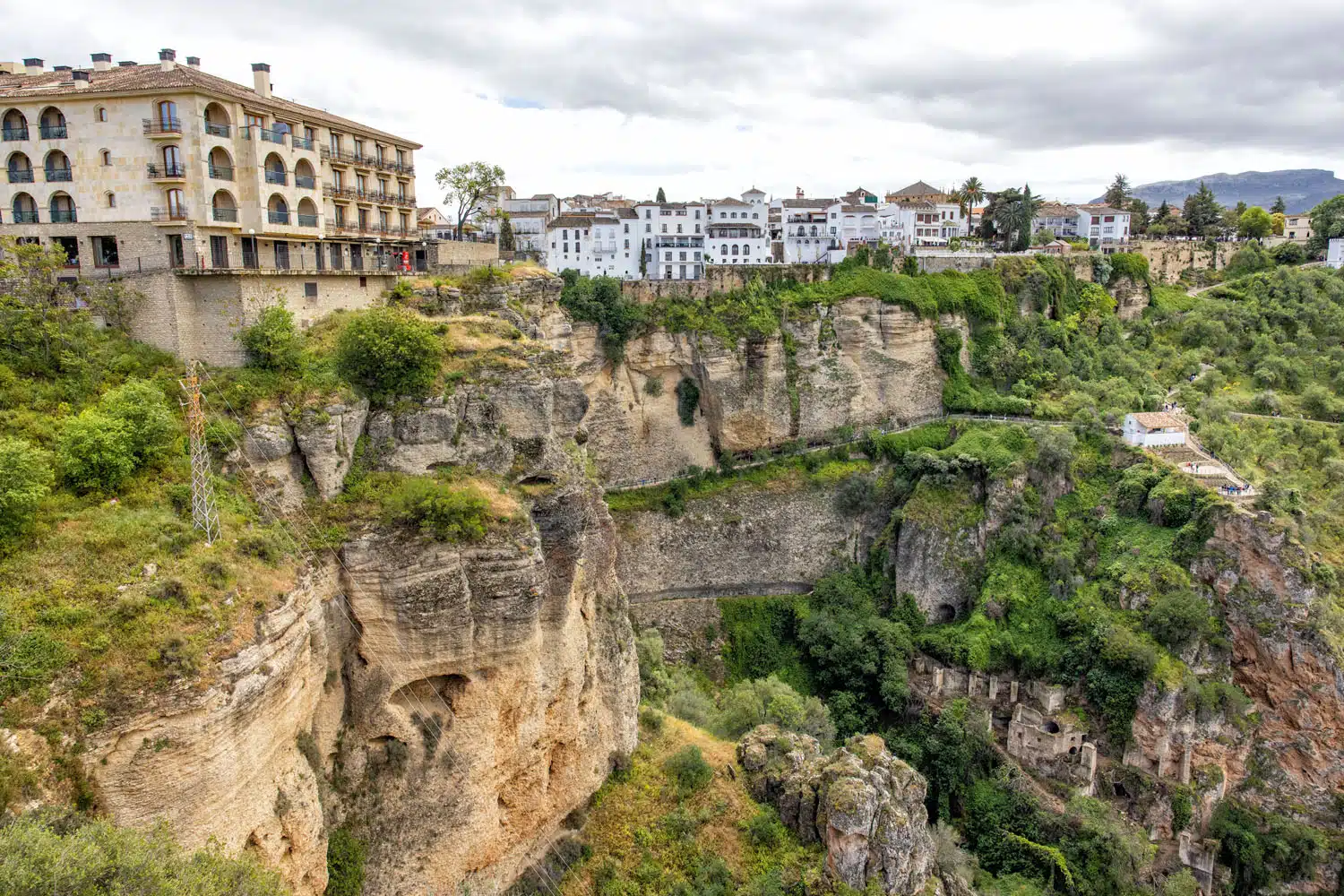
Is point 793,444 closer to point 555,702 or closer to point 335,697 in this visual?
point 555,702

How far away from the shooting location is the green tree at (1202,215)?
79.6 metres

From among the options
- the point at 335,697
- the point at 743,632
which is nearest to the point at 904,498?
the point at 743,632

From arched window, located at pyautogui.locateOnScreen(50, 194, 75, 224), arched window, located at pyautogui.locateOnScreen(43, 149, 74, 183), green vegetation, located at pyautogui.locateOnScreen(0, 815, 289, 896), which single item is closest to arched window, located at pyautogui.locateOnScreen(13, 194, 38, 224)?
arched window, located at pyautogui.locateOnScreen(50, 194, 75, 224)

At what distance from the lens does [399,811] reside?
70.3 feet

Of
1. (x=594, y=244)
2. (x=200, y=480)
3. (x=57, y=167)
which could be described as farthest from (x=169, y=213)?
(x=594, y=244)

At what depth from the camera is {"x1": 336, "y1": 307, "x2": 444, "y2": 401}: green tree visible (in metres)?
22.2

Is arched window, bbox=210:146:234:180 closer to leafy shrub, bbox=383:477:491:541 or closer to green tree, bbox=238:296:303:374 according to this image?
green tree, bbox=238:296:303:374

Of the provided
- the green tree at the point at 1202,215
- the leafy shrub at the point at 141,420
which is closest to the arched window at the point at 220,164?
the leafy shrub at the point at 141,420

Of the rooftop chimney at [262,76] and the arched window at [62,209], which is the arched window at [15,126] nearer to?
the arched window at [62,209]

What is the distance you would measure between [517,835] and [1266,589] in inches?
1231

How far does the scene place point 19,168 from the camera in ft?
79.6

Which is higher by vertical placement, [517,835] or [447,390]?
[447,390]

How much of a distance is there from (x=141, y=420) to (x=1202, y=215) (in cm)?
8575

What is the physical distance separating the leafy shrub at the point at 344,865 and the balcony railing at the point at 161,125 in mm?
17295
